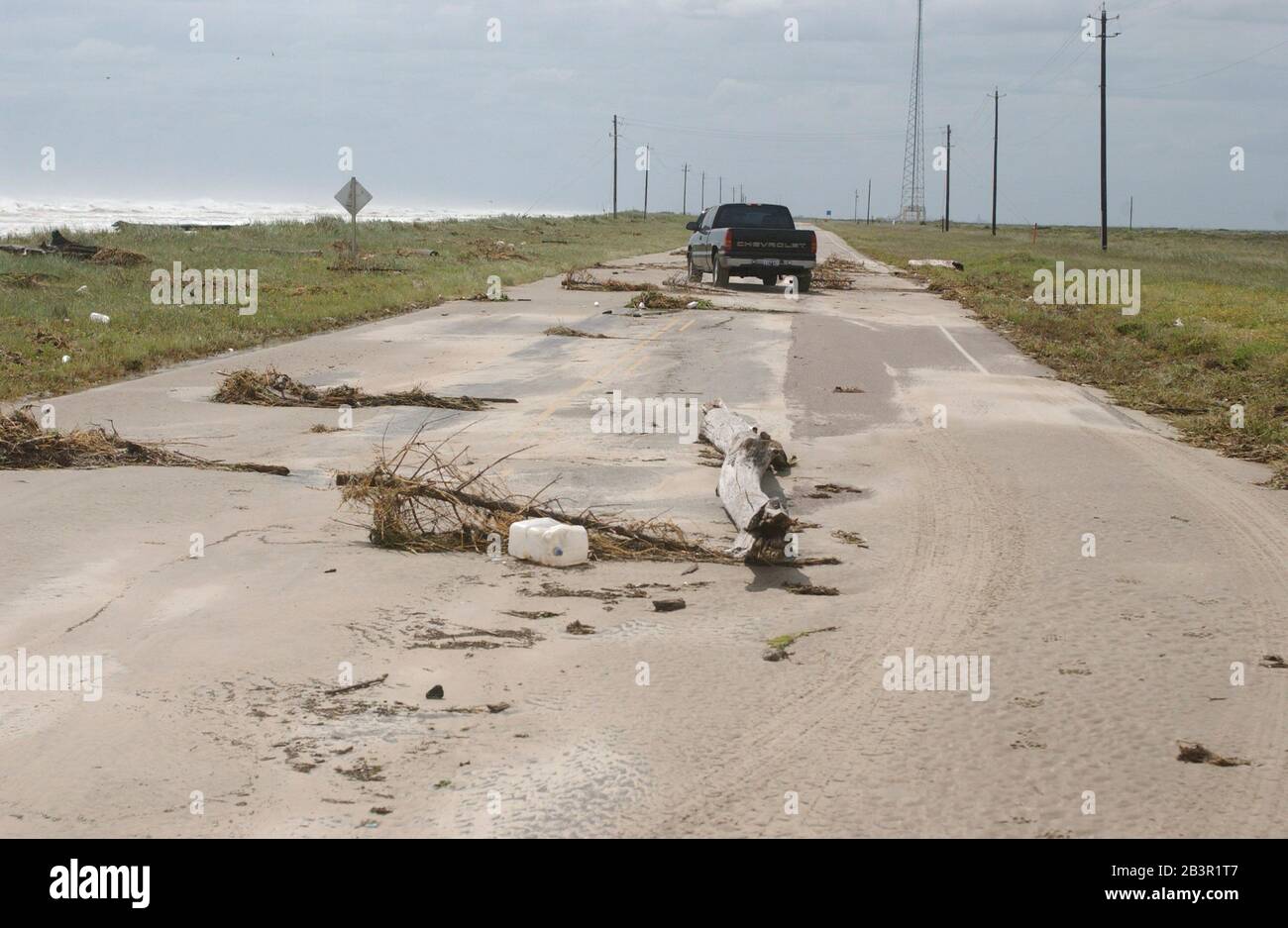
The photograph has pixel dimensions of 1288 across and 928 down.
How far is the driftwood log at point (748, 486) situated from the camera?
8383 mm

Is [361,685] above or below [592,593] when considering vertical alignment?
below

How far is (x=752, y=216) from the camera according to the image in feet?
117

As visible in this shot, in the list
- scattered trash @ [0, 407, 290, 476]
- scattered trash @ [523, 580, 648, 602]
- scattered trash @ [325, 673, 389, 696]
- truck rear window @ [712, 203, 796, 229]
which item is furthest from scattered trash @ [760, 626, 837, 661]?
truck rear window @ [712, 203, 796, 229]

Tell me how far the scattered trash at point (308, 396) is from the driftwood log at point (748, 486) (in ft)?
11.0

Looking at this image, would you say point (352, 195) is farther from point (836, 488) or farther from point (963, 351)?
point (836, 488)

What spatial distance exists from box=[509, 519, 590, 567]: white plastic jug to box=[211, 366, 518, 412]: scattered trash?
6291 millimetres

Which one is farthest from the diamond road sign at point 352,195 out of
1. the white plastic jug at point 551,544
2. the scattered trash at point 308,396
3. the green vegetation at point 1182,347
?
the white plastic jug at point 551,544

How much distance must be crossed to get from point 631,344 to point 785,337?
2.92 metres

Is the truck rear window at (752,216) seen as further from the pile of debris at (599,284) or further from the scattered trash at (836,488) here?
the scattered trash at (836,488)

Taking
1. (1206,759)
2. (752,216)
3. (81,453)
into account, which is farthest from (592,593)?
(752,216)

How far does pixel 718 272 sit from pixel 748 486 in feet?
83.3

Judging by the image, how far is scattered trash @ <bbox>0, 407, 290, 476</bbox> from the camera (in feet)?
36.1

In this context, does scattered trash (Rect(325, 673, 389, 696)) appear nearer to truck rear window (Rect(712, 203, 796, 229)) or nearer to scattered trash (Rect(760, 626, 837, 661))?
scattered trash (Rect(760, 626, 837, 661))

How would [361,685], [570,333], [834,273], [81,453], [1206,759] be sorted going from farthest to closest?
[834,273]
[570,333]
[81,453]
[361,685]
[1206,759]
